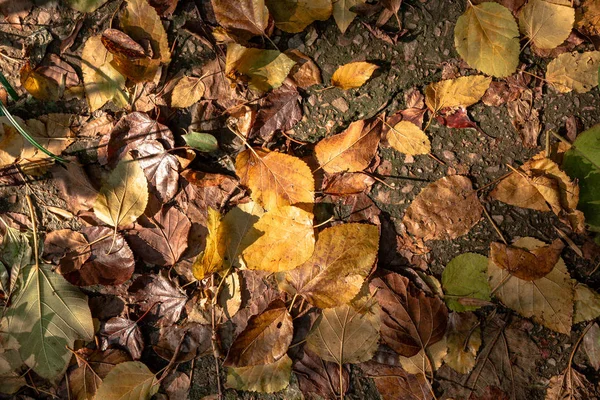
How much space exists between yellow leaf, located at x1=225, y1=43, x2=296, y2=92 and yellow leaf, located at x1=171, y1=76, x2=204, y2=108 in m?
0.14

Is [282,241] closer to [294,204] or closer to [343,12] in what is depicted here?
[294,204]

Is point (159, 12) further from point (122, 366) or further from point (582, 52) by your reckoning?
point (582, 52)

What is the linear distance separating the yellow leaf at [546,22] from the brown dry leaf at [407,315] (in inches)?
39.9

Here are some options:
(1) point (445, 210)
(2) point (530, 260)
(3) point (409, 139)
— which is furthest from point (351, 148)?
(2) point (530, 260)

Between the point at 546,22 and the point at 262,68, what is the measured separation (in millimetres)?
1048

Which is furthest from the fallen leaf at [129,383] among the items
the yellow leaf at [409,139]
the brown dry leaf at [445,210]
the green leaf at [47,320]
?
the yellow leaf at [409,139]

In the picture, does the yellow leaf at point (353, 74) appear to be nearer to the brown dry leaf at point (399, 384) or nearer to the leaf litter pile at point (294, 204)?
the leaf litter pile at point (294, 204)

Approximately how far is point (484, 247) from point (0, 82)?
201cm

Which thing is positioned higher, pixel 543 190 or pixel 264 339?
pixel 543 190

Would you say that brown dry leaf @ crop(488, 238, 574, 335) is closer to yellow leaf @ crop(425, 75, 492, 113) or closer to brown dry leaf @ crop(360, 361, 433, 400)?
brown dry leaf @ crop(360, 361, 433, 400)

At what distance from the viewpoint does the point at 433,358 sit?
1.65m


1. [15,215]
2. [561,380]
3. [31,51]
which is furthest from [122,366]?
[561,380]

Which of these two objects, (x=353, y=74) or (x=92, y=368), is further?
(x=92, y=368)

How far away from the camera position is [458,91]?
1644mm
